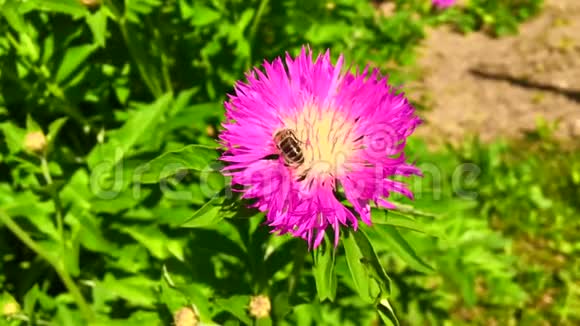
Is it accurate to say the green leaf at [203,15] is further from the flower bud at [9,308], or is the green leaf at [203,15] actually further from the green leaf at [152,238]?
the flower bud at [9,308]

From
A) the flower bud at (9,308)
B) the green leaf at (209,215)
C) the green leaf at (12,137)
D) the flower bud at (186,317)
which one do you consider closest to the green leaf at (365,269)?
the green leaf at (209,215)

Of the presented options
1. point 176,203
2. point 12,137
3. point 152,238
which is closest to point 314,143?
point 176,203

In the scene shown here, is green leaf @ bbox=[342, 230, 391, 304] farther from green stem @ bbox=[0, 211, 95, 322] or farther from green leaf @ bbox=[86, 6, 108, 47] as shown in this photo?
green leaf @ bbox=[86, 6, 108, 47]

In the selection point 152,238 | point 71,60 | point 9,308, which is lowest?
point 9,308

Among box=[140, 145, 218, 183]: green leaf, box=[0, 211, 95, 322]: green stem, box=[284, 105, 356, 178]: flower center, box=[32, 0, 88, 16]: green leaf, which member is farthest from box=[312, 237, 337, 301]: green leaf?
box=[32, 0, 88, 16]: green leaf

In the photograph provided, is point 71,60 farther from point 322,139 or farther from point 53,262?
point 322,139

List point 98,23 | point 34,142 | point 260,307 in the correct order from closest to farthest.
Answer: point 260,307 < point 34,142 < point 98,23

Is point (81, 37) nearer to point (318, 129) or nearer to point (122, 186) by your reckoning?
point (122, 186)
